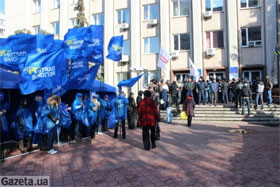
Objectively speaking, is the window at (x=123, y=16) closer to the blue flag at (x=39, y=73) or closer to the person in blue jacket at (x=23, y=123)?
the blue flag at (x=39, y=73)

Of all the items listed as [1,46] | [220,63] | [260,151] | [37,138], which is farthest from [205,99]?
[1,46]

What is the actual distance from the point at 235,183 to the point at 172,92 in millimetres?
9505

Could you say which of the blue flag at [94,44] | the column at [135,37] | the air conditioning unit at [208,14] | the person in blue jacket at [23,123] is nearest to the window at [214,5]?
the air conditioning unit at [208,14]

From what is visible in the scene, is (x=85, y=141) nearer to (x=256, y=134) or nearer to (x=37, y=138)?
(x=37, y=138)

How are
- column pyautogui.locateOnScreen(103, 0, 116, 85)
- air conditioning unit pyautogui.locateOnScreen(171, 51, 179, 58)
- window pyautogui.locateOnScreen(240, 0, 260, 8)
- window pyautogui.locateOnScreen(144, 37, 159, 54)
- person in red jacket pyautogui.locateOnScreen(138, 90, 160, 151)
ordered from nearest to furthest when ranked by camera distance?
person in red jacket pyautogui.locateOnScreen(138, 90, 160, 151) < window pyautogui.locateOnScreen(240, 0, 260, 8) < air conditioning unit pyautogui.locateOnScreen(171, 51, 179, 58) < window pyautogui.locateOnScreen(144, 37, 159, 54) < column pyautogui.locateOnScreen(103, 0, 116, 85)

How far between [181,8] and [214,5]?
3051mm

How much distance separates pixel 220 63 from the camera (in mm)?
20422

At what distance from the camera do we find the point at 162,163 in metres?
5.88

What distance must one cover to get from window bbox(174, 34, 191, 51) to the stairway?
836 centimetres

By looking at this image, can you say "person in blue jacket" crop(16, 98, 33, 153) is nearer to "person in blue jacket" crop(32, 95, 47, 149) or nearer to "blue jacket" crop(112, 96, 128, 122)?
"person in blue jacket" crop(32, 95, 47, 149)

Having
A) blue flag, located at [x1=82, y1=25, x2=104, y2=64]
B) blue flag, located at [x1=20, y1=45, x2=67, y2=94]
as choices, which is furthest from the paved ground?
blue flag, located at [x1=82, y1=25, x2=104, y2=64]

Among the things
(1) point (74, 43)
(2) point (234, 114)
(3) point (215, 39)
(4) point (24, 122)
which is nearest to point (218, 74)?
(3) point (215, 39)

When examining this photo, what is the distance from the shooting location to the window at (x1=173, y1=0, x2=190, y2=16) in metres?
22.2

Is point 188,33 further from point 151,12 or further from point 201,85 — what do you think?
point 201,85
